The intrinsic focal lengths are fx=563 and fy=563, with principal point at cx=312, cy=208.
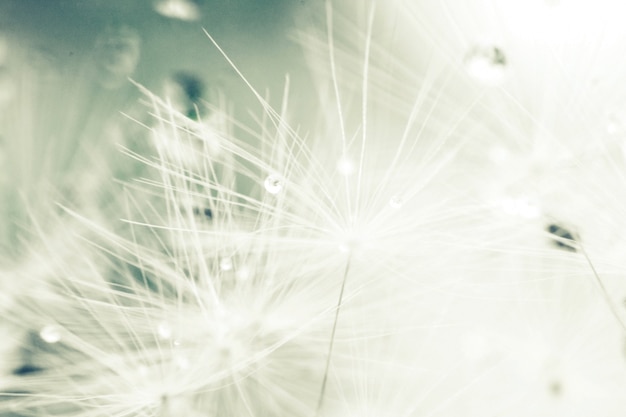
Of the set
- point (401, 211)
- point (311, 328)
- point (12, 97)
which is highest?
point (12, 97)

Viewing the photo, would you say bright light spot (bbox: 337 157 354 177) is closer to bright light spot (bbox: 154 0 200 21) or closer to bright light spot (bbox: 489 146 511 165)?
bright light spot (bbox: 489 146 511 165)

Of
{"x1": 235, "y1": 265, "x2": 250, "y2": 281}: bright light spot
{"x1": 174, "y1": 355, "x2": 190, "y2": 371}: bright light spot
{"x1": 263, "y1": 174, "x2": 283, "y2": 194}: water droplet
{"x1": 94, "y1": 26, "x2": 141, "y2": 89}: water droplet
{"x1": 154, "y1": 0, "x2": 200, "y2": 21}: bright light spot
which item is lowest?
{"x1": 174, "y1": 355, "x2": 190, "y2": 371}: bright light spot

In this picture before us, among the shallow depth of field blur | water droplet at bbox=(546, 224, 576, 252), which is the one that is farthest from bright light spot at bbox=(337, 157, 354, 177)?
water droplet at bbox=(546, 224, 576, 252)

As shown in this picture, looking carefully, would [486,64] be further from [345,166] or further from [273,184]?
[273,184]

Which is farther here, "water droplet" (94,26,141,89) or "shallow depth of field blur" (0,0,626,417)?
"water droplet" (94,26,141,89)

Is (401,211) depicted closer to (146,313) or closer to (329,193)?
(329,193)

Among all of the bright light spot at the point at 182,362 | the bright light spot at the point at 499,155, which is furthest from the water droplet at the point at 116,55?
the bright light spot at the point at 499,155

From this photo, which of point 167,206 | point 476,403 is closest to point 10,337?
point 167,206
